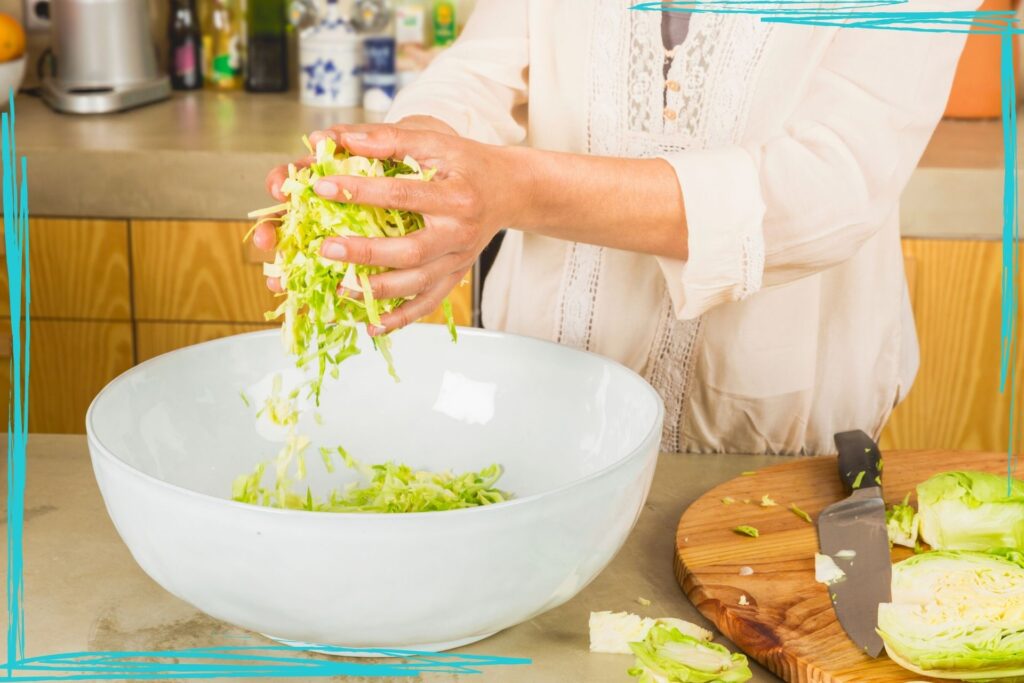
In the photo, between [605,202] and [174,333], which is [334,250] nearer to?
[605,202]

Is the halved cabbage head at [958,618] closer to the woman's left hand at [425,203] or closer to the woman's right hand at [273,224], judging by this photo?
the woman's left hand at [425,203]

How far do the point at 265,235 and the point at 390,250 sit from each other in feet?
0.44

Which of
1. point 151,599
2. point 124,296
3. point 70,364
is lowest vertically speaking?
point 70,364

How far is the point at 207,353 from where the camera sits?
3.22 feet

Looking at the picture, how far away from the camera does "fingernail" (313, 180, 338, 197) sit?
2.49 ft

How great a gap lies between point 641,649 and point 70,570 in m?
0.42

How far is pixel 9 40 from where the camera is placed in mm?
2148

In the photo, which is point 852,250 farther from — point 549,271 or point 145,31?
point 145,31

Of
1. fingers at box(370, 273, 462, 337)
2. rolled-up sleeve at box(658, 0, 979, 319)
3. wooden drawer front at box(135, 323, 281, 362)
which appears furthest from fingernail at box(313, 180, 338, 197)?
wooden drawer front at box(135, 323, 281, 362)

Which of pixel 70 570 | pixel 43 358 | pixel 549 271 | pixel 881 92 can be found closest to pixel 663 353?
pixel 549 271

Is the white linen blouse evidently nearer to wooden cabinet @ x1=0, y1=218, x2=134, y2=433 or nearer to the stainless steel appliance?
wooden cabinet @ x1=0, y1=218, x2=134, y2=433

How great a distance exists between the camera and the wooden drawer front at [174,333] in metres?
2.08

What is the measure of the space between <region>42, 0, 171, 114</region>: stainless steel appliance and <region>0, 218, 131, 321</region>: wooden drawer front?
0.32 metres

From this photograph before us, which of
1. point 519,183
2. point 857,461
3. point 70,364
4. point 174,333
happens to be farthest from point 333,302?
point 70,364
